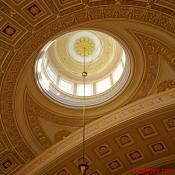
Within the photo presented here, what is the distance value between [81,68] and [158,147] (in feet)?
17.1

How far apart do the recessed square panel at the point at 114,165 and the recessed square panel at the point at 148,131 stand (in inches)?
57.2

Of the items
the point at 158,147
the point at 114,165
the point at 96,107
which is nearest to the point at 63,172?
the point at 114,165

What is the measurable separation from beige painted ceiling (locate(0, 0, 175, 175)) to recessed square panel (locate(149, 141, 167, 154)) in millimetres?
30

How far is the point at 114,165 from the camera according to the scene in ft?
40.2

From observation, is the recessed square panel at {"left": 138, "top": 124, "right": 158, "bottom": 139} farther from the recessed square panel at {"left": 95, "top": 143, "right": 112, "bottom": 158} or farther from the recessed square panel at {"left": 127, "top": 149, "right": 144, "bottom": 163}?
the recessed square panel at {"left": 95, "top": 143, "right": 112, "bottom": 158}

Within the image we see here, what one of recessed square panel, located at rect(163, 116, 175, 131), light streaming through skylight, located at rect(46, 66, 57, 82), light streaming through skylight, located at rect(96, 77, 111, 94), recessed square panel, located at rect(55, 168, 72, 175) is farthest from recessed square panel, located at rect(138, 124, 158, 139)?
light streaming through skylight, located at rect(46, 66, 57, 82)

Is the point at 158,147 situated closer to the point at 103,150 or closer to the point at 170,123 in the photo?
the point at 170,123

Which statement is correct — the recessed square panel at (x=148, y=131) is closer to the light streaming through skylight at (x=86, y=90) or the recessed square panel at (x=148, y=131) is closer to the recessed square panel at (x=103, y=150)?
the recessed square panel at (x=103, y=150)

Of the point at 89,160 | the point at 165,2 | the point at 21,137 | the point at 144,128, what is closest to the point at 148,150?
the point at 144,128

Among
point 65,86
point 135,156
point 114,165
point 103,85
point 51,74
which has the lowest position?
point 114,165

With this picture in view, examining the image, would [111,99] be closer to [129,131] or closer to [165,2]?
[129,131]

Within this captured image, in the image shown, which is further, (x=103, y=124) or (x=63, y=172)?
(x=63, y=172)

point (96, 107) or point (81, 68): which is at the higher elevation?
point (81, 68)

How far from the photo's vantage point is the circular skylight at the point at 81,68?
1283 cm
